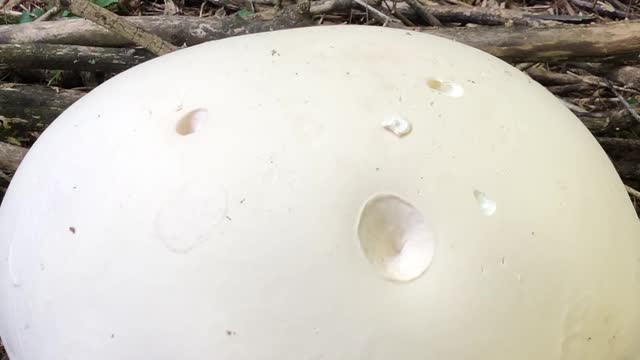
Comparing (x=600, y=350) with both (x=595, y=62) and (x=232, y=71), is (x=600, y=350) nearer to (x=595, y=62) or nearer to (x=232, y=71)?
(x=232, y=71)

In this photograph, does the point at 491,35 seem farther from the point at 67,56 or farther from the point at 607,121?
the point at 67,56

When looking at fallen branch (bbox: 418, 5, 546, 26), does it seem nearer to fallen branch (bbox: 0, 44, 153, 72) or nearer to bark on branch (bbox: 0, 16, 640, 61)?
bark on branch (bbox: 0, 16, 640, 61)

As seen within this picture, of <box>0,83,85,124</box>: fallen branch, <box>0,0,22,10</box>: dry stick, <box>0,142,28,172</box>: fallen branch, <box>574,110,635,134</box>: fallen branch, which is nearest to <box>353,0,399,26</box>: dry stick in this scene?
<box>574,110,635,134</box>: fallen branch

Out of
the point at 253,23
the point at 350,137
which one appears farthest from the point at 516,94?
the point at 253,23

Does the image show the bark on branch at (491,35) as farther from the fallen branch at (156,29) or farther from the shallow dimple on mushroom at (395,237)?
the shallow dimple on mushroom at (395,237)

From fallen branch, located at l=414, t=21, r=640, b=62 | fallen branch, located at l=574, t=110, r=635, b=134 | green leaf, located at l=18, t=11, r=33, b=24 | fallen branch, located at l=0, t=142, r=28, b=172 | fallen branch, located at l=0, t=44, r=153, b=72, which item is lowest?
green leaf, located at l=18, t=11, r=33, b=24

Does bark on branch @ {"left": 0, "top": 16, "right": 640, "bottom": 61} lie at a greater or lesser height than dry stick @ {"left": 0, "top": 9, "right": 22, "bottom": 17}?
greater
